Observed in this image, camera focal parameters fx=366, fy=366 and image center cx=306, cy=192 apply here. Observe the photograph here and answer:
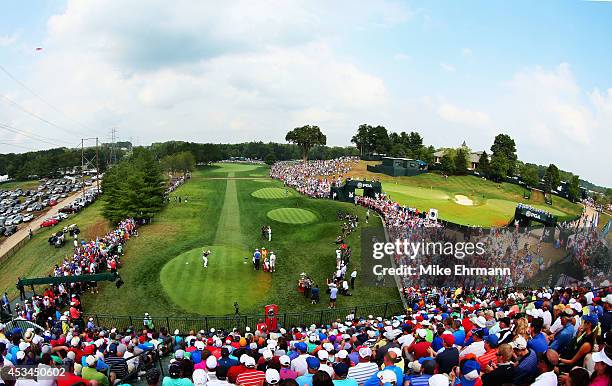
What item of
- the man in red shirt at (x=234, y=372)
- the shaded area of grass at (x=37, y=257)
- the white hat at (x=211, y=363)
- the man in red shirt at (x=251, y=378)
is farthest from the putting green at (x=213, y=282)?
the man in red shirt at (x=251, y=378)

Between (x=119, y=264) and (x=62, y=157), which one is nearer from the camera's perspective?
(x=119, y=264)

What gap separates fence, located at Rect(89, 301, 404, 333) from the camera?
17375 mm

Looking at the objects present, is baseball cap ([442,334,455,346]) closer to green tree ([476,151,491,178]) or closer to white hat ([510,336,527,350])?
white hat ([510,336,527,350])

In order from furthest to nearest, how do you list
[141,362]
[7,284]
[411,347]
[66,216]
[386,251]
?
[66,216]
[7,284]
[386,251]
[141,362]
[411,347]

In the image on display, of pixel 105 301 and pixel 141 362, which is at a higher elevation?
Result: pixel 141 362

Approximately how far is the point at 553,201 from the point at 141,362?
70675 mm

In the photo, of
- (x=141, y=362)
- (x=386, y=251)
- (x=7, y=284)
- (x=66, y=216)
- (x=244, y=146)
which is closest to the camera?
(x=141, y=362)

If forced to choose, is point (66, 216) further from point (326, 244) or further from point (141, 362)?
point (141, 362)

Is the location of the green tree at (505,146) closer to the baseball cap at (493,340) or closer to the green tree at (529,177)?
the green tree at (529,177)

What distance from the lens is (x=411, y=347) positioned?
8422 millimetres

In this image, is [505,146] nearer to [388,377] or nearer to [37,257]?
[37,257]

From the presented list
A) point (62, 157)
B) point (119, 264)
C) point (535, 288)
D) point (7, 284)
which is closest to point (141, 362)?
point (119, 264)

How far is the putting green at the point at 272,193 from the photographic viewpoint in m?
49.4

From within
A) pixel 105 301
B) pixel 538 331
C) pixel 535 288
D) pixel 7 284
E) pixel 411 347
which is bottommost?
pixel 7 284
